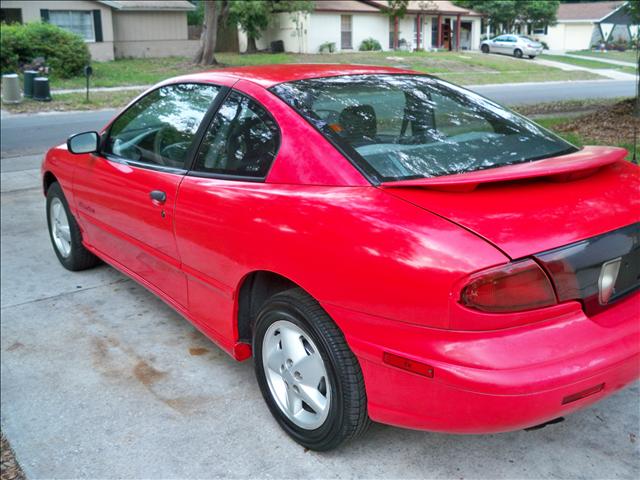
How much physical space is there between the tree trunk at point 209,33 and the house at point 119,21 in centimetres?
543

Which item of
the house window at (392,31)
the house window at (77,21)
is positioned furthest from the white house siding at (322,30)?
the house window at (77,21)

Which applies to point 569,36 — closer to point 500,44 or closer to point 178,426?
point 500,44

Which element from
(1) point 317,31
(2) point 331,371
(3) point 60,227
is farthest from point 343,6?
(2) point 331,371

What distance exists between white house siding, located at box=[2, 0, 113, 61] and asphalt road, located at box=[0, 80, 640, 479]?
3011cm

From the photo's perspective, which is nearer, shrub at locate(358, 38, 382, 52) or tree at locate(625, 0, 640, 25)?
tree at locate(625, 0, 640, 25)

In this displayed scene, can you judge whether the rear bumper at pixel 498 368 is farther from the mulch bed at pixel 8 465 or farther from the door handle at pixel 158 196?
the mulch bed at pixel 8 465

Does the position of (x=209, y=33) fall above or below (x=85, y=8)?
below

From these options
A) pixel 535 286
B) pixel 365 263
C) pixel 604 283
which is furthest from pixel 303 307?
pixel 604 283

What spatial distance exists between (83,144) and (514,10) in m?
58.7

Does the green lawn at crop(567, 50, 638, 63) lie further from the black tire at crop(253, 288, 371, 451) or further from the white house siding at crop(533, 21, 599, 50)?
the black tire at crop(253, 288, 371, 451)

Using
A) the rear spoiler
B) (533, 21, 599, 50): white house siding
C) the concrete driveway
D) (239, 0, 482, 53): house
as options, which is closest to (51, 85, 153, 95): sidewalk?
(239, 0, 482, 53): house

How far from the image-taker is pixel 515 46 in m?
46.3

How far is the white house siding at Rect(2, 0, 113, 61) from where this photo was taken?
3050cm

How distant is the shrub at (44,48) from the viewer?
25.4 metres
